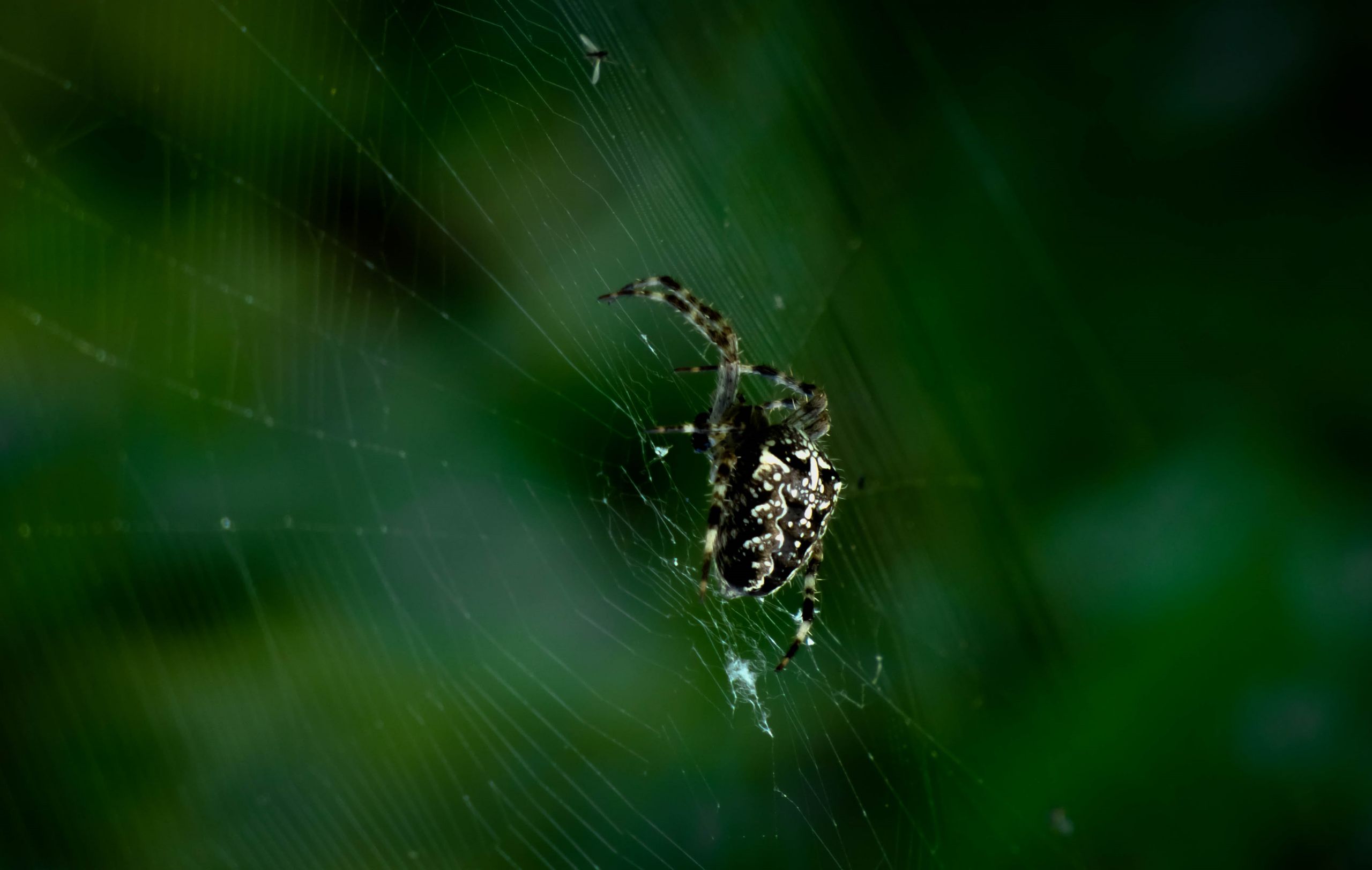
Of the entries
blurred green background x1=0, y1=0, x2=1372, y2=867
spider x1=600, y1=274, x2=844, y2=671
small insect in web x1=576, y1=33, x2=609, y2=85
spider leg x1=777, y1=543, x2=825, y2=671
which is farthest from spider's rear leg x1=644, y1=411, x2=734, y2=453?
small insect in web x1=576, y1=33, x2=609, y2=85

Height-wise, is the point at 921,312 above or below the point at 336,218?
below

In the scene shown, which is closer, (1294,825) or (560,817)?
(560,817)

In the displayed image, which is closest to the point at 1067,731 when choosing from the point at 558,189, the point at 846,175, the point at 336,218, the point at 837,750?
the point at 837,750

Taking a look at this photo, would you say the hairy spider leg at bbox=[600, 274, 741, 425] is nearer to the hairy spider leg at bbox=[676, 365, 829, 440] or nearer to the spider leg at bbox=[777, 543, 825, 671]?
the hairy spider leg at bbox=[676, 365, 829, 440]

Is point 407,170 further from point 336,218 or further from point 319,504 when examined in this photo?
point 319,504

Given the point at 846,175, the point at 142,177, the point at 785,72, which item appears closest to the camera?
the point at 142,177

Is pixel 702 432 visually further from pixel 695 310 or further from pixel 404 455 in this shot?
pixel 404 455

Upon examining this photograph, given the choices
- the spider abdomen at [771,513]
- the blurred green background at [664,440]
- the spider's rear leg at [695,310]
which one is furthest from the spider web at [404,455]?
the spider abdomen at [771,513]
